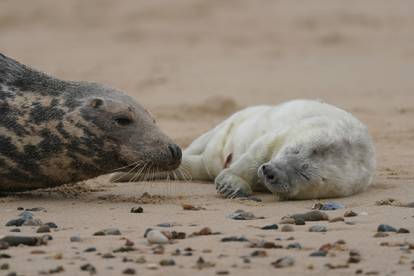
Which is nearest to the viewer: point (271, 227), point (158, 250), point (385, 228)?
point (158, 250)

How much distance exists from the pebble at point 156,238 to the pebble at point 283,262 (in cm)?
74

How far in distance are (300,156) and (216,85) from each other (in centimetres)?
897

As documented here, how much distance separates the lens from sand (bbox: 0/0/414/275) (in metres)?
5.89

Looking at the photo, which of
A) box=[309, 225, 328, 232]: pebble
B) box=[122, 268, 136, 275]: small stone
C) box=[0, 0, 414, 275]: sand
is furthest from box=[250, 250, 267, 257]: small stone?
box=[309, 225, 328, 232]: pebble

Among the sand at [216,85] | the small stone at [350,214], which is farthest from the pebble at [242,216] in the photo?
the small stone at [350,214]

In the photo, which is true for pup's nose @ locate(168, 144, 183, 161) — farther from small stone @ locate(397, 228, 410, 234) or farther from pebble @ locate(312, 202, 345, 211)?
small stone @ locate(397, 228, 410, 234)

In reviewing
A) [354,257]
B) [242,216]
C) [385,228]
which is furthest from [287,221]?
[354,257]

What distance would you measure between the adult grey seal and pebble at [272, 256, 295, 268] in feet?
7.35

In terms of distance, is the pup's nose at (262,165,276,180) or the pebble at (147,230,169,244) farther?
the pup's nose at (262,165,276,180)

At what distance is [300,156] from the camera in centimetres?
793

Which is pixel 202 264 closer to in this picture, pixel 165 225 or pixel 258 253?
pixel 258 253

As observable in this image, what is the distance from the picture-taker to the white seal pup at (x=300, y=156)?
788 centimetres

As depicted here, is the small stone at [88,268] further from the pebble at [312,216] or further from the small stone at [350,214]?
the small stone at [350,214]

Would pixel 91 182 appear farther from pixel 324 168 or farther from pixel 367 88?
pixel 367 88
